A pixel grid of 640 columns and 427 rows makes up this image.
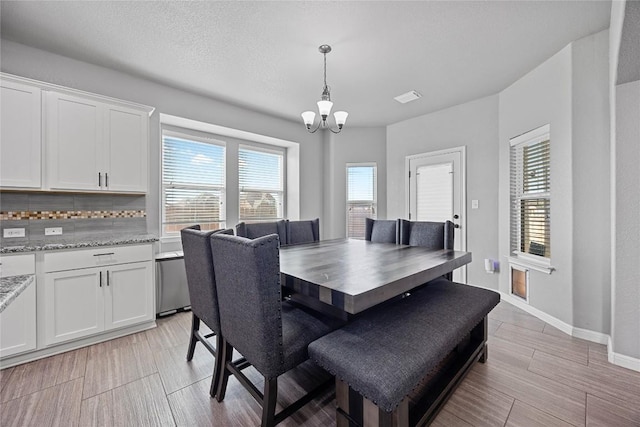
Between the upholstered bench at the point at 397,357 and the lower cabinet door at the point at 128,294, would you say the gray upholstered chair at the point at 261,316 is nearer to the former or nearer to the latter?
the upholstered bench at the point at 397,357

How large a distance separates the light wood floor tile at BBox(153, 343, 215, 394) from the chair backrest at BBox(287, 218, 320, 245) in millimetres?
1367

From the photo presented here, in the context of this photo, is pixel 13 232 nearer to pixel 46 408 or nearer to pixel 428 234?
pixel 46 408

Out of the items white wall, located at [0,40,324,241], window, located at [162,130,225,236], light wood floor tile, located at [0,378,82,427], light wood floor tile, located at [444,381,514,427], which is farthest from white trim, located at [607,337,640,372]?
window, located at [162,130,225,236]

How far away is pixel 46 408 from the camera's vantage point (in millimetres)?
1604

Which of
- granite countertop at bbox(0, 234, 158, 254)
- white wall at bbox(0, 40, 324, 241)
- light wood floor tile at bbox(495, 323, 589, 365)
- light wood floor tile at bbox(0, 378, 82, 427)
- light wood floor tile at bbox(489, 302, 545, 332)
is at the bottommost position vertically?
light wood floor tile at bbox(0, 378, 82, 427)

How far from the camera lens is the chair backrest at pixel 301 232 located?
307 cm

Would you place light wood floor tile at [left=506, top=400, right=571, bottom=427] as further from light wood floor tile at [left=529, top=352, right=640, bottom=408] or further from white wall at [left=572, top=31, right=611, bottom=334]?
white wall at [left=572, top=31, right=611, bottom=334]

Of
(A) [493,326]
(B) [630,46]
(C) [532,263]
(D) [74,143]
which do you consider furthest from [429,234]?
(D) [74,143]

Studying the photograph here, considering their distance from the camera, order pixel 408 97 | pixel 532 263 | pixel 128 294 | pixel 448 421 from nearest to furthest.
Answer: pixel 448 421, pixel 128 294, pixel 532 263, pixel 408 97

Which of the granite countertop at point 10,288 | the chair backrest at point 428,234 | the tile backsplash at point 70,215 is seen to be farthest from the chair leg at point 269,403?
the tile backsplash at point 70,215

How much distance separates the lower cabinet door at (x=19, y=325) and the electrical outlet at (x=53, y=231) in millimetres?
676

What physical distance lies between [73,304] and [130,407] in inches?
47.4

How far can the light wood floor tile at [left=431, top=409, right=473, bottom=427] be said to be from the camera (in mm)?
1463

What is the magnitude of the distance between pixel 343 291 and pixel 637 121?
2.59 metres
